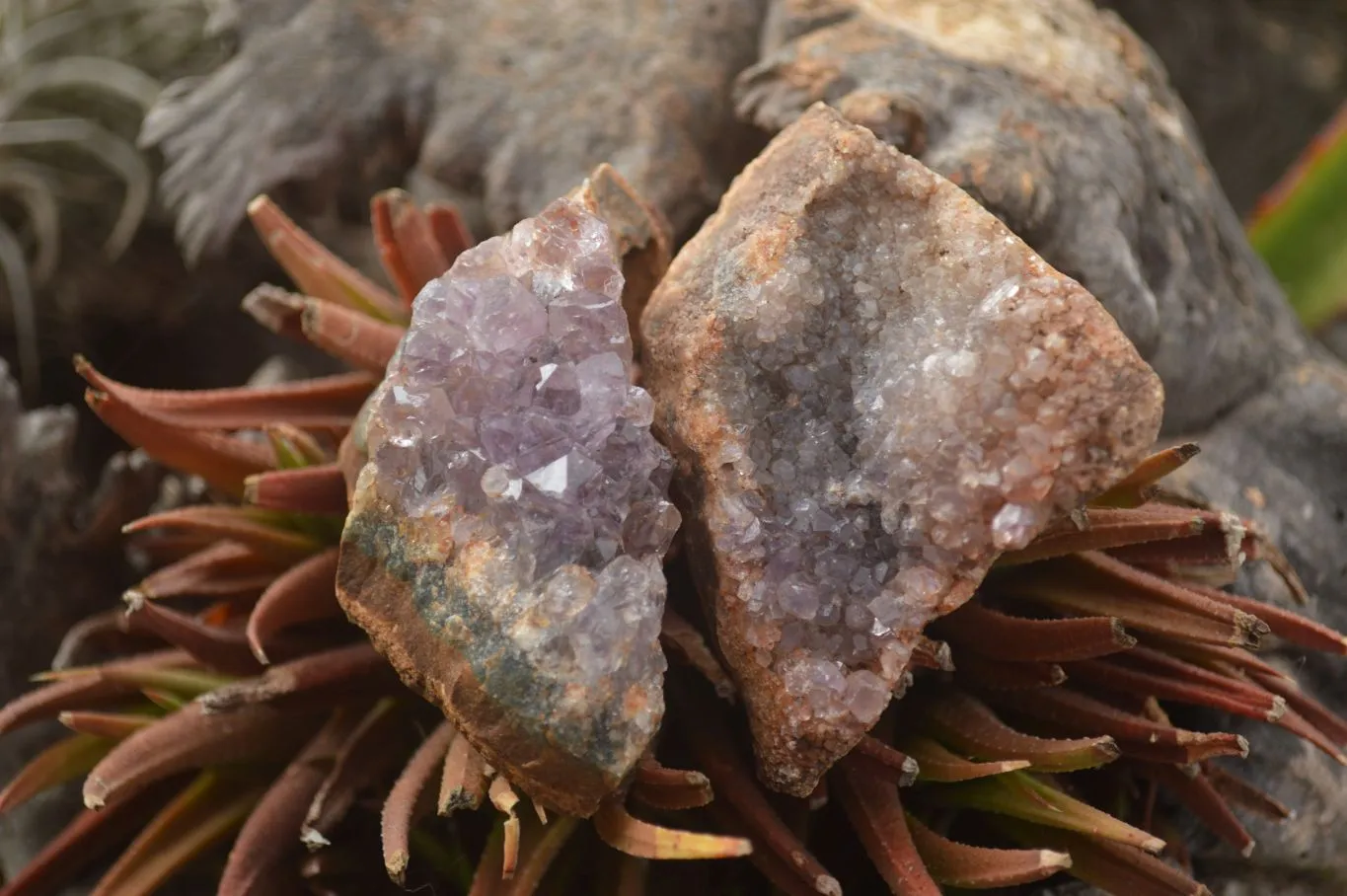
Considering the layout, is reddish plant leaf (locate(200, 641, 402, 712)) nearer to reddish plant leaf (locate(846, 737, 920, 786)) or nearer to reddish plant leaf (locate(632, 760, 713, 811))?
reddish plant leaf (locate(632, 760, 713, 811))

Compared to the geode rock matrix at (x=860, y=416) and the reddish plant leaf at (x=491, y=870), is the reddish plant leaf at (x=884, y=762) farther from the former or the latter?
the reddish plant leaf at (x=491, y=870)

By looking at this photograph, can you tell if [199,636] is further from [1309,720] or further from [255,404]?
[1309,720]

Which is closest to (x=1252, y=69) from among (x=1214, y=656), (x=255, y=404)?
(x=1214, y=656)

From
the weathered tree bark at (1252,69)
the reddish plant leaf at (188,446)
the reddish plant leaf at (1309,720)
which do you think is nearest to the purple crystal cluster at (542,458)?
the reddish plant leaf at (188,446)

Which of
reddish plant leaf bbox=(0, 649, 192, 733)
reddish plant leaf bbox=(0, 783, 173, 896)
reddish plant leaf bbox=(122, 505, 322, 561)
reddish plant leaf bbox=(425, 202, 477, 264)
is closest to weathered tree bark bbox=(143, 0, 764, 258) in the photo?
reddish plant leaf bbox=(425, 202, 477, 264)

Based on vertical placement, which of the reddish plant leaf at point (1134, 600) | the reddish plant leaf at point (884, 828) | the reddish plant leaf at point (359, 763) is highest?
the reddish plant leaf at point (1134, 600)
